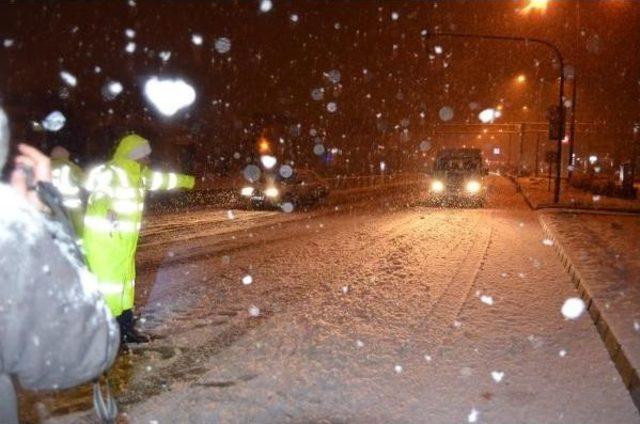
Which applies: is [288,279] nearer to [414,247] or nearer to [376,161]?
[414,247]

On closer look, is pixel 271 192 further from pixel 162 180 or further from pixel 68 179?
pixel 162 180

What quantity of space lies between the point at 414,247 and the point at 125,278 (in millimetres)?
7439

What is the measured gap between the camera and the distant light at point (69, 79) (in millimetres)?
25322

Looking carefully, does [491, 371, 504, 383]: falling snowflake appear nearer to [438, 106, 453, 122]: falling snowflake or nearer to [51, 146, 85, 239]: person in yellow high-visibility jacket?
[51, 146, 85, 239]: person in yellow high-visibility jacket

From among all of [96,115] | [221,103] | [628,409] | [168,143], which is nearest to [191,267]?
[628,409]

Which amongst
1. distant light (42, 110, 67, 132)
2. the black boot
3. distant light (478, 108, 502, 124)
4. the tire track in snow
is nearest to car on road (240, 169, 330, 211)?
distant light (42, 110, 67, 132)

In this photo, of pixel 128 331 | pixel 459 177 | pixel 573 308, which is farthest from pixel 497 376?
pixel 459 177

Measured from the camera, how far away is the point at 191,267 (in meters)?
9.05

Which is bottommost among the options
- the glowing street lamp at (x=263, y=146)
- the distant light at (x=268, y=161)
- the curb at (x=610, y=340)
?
the curb at (x=610, y=340)

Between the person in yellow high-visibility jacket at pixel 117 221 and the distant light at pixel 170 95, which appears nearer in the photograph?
the person in yellow high-visibility jacket at pixel 117 221

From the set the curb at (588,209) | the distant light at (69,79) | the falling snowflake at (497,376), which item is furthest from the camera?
the distant light at (69,79)

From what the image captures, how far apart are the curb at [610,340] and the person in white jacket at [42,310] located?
3918mm

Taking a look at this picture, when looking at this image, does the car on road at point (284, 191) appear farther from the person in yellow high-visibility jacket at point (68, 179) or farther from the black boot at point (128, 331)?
the black boot at point (128, 331)

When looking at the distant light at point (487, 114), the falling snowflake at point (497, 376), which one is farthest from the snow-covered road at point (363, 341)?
the distant light at point (487, 114)
